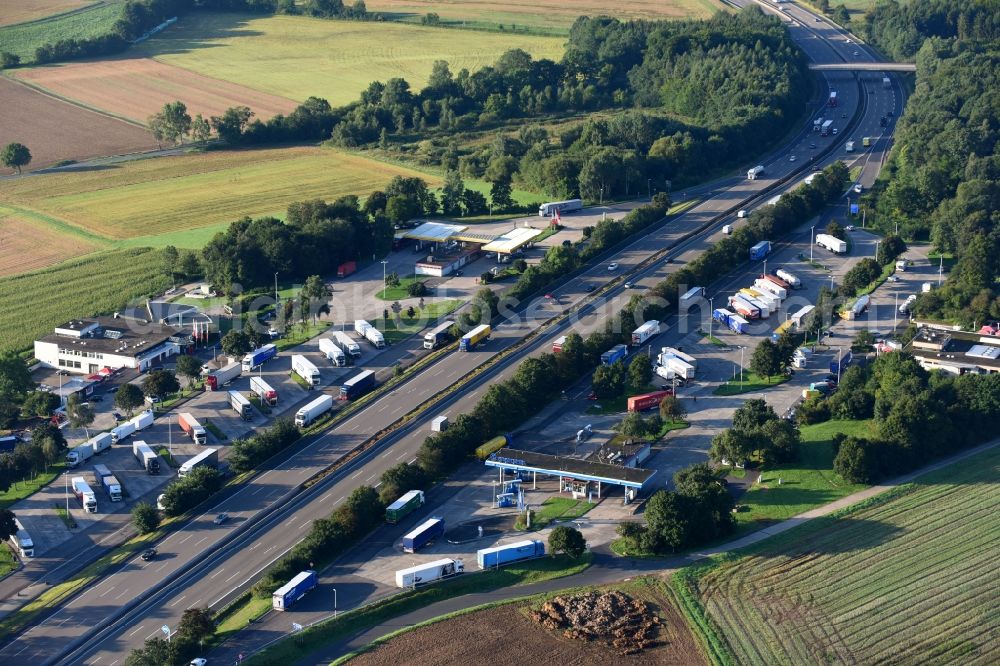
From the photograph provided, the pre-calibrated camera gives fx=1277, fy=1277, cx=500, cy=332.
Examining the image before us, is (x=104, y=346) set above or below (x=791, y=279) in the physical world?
below

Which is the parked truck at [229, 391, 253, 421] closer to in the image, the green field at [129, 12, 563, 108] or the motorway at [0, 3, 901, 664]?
the motorway at [0, 3, 901, 664]

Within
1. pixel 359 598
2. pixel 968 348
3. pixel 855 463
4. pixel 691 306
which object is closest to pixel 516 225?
pixel 691 306

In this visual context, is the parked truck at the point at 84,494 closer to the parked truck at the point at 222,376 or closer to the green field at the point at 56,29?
the parked truck at the point at 222,376

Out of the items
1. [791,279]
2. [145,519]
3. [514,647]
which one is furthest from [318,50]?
[514,647]

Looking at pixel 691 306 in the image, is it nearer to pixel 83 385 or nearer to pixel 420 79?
pixel 83 385

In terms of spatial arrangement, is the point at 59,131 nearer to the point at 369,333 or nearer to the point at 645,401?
the point at 369,333

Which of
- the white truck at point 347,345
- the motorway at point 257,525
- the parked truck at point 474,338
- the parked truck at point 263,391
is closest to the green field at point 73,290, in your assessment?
the parked truck at point 263,391
